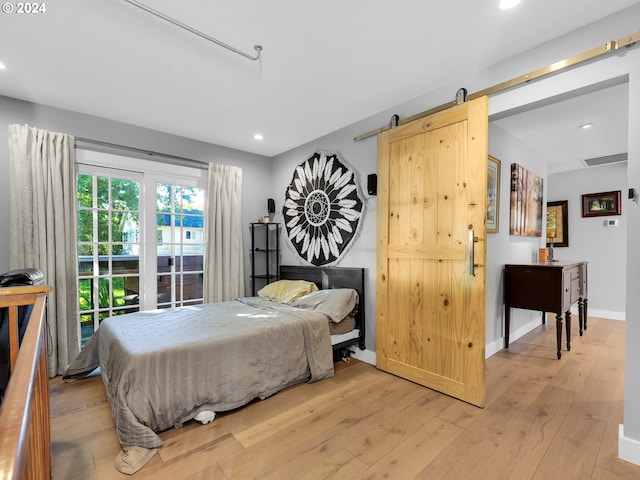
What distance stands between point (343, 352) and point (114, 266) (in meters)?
2.69

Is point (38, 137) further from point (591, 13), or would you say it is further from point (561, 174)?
point (561, 174)

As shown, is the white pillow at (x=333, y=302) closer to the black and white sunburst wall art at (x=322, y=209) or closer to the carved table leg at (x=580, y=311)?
the black and white sunburst wall art at (x=322, y=209)

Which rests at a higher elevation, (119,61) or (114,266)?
(119,61)

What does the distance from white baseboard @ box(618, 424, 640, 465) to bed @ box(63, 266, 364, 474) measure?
6.32ft

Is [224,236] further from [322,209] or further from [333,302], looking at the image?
[333,302]

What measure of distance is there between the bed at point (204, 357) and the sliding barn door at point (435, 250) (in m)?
0.55

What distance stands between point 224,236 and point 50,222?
5.61ft

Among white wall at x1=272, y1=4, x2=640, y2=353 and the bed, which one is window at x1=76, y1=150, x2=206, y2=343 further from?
white wall at x1=272, y1=4, x2=640, y2=353

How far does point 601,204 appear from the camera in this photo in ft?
16.1

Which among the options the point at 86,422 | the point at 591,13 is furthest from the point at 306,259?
the point at 591,13

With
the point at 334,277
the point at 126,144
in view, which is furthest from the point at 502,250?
the point at 126,144

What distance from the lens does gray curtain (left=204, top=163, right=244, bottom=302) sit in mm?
3867

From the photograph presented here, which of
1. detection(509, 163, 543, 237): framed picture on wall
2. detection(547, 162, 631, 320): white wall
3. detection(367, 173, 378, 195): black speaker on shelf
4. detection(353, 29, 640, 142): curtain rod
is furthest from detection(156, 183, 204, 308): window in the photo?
detection(547, 162, 631, 320): white wall

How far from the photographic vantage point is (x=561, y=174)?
540 cm
